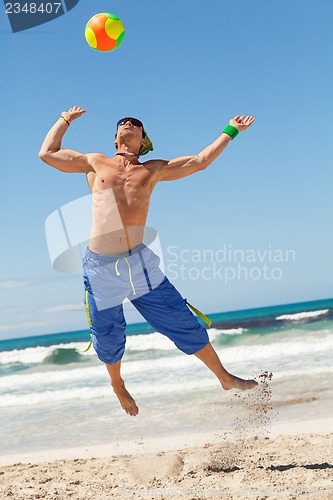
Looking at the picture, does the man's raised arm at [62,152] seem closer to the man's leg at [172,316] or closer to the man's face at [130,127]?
the man's face at [130,127]

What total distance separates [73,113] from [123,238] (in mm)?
1167

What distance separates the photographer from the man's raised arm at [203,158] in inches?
189

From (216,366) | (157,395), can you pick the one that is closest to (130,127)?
(216,366)

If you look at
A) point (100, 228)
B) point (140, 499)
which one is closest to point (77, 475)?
point (140, 499)

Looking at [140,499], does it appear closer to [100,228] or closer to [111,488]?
[111,488]

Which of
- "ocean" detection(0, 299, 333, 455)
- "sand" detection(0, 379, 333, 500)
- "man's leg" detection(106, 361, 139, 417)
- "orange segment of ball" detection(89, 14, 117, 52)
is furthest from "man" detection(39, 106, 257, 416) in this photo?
"ocean" detection(0, 299, 333, 455)

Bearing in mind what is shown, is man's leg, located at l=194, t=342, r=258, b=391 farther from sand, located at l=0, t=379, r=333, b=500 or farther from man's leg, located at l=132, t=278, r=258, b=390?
sand, located at l=0, t=379, r=333, b=500

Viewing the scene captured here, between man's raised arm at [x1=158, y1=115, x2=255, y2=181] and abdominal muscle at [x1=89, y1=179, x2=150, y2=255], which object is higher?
man's raised arm at [x1=158, y1=115, x2=255, y2=181]

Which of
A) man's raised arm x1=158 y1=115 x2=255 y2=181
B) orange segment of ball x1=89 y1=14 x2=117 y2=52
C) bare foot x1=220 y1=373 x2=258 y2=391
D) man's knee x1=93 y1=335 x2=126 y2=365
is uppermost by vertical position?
orange segment of ball x1=89 y1=14 x2=117 y2=52

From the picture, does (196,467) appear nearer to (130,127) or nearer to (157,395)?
(130,127)

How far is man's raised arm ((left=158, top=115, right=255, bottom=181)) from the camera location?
479 centimetres

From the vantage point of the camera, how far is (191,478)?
5254 millimetres

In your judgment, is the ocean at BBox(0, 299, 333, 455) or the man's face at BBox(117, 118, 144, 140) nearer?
the man's face at BBox(117, 118, 144, 140)

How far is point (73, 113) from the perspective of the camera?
16.2 feet
